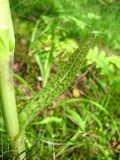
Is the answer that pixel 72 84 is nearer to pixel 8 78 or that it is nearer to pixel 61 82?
pixel 61 82

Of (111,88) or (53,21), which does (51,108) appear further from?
(53,21)

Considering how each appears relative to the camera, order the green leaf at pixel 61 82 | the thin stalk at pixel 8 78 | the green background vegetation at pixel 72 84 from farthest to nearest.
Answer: the green background vegetation at pixel 72 84, the green leaf at pixel 61 82, the thin stalk at pixel 8 78

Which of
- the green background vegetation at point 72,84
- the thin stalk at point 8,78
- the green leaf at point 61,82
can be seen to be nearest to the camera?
the thin stalk at point 8,78

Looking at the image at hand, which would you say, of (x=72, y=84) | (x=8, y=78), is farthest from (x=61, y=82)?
(x=72, y=84)

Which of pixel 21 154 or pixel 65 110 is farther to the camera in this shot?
pixel 65 110

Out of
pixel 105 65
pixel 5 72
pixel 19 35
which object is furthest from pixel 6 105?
pixel 19 35

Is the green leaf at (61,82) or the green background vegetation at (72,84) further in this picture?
the green background vegetation at (72,84)
